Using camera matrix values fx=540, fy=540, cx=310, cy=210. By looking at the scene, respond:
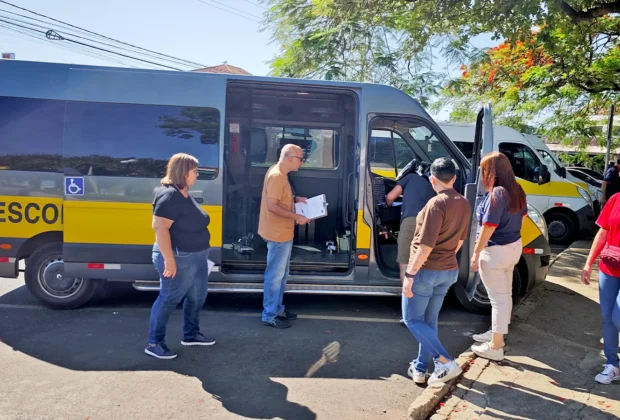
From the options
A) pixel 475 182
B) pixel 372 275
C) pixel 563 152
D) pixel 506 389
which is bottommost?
pixel 506 389

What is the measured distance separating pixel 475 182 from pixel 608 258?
1656 mm

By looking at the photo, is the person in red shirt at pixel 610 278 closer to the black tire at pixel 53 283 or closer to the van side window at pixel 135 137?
the van side window at pixel 135 137

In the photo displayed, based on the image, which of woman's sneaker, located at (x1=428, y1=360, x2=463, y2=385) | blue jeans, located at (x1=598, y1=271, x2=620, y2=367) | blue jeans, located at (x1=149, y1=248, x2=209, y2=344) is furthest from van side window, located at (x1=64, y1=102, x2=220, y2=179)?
blue jeans, located at (x1=598, y1=271, x2=620, y2=367)

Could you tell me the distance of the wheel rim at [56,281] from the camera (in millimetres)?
5777

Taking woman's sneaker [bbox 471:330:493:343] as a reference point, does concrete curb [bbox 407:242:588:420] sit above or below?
below

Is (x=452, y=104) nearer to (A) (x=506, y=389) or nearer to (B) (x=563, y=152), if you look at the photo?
(B) (x=563, y=152)

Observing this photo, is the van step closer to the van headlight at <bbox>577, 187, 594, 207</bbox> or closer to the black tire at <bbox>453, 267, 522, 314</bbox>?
the black tire at <bbox>453, 267, 522, 314</bbox>

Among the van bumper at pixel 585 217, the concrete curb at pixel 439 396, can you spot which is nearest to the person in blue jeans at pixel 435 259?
the concrete curb at pixel 439 396

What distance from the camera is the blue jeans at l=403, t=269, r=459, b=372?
156 inches

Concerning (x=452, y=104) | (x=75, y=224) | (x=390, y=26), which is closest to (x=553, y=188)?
(x=452, y=104)

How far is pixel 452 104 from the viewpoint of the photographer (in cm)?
1364

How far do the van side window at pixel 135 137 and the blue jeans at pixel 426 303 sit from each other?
2.53 meters

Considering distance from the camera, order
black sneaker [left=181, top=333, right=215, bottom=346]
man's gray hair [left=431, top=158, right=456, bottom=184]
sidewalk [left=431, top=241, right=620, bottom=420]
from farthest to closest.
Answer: black sneaker [left=181, top=333, right=215, bottom=346], man's gray hair [left=431, top=158, right=456, bottom=184], sidewalk [left=431, top=241, right=620, bottom=420]

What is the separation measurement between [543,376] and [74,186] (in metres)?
4.64
